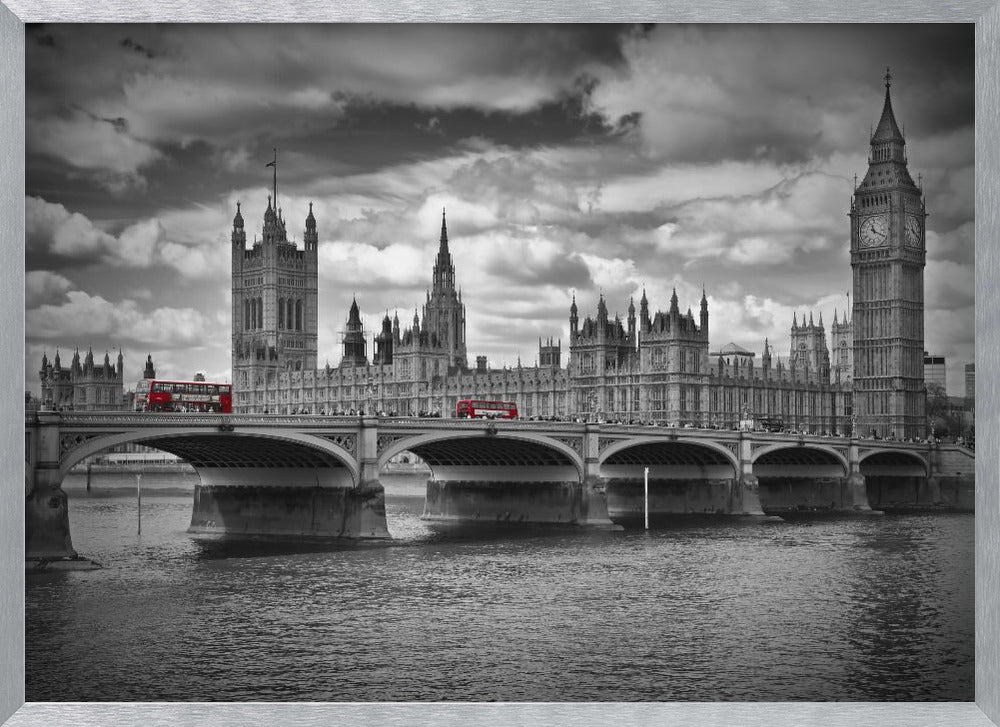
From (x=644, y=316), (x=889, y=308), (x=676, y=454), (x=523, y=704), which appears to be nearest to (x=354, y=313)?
(x=644, y=316)

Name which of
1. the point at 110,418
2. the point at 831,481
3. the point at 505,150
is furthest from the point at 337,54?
the point at 831,481

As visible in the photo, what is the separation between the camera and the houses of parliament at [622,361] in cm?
5738

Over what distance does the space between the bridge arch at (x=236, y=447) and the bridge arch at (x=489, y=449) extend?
5.09 feet

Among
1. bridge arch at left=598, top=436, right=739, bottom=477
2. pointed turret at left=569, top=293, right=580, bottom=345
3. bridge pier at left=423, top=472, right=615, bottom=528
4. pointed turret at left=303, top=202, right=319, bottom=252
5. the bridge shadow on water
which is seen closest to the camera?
the bridge shadow on water

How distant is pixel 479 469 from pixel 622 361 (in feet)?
82.9

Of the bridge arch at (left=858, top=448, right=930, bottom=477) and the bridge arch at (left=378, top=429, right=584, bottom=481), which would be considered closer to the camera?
the bridge arch at (left=378, top=429, right=584, bottom=481)

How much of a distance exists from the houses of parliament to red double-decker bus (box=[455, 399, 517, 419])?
17.3ft

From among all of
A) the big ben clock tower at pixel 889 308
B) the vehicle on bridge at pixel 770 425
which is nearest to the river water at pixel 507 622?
the big ben clock tower at pixel 889 308

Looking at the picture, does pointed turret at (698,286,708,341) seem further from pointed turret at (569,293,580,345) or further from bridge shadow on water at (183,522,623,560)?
bridge shadow on water at (183,522,623,560)

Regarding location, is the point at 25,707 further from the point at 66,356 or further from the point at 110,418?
the point at 110,418

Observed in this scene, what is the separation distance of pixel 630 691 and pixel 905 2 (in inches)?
275

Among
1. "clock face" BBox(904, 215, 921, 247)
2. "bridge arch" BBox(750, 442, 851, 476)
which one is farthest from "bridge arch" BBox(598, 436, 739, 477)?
"clock face" BBox(904, 215, 921, 247)

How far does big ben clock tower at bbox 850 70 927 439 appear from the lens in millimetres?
52219

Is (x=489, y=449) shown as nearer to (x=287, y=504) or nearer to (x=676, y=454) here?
(x=287, y=504)
